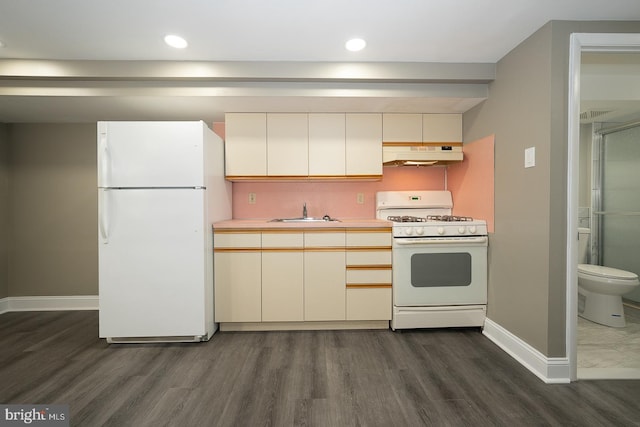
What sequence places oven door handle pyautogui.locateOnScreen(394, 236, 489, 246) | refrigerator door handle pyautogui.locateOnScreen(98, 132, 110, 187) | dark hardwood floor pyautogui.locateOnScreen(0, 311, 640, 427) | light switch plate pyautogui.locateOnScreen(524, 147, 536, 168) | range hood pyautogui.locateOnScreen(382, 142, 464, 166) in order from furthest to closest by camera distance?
range hood pyautogui.locateOnScreen(382, 142, 464, 166), oven door handle pyautogui.locateOnScreen(394, 236, 489, 246), refrigerator door handle pyautogui.locateOnScreen(98, 132, 110, 187), light switch plate pyautogui.locateOnScreen(524, 147, 536, 168), dark hardwood floor pyautogui.locateOnScreen(0, 311, 640, 427)

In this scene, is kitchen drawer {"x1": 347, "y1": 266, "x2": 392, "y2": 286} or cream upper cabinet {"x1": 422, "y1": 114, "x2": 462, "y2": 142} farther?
cream upper cabinet {"x1": 422, "y1": 114, "x2": 462, "y2": 142}

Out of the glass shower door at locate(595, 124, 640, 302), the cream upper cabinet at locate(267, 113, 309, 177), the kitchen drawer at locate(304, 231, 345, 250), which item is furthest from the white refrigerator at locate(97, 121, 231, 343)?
the glass shower door at locate(595, 124, 640, 302)

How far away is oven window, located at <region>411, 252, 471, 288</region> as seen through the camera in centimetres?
255

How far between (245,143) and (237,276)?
4.20ft

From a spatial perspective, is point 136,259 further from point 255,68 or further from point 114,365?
point 255,68

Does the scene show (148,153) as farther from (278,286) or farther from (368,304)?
(368,304)

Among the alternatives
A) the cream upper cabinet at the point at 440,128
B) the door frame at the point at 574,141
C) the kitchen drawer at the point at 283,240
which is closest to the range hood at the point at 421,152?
the cream upper cabinet at the point at 440,128

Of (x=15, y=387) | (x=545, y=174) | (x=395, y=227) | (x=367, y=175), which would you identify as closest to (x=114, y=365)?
(x=15, y=387)

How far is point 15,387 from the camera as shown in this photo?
182 cm

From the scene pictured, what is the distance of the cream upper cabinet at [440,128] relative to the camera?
Result: 2.95 m

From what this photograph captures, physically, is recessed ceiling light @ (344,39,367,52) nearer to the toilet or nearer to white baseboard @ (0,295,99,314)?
the toilet

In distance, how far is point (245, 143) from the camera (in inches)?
113

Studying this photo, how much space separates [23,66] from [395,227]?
3.27 metres

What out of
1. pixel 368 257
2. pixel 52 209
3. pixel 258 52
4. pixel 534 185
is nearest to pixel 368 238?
pixel 368 257
